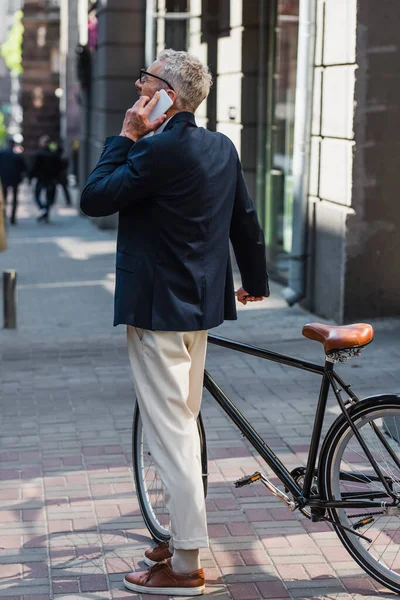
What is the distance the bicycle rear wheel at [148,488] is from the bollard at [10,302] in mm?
5177

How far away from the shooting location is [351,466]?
4207mm

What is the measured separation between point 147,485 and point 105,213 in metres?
1.31

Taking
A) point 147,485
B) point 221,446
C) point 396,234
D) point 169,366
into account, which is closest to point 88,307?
point 396,234

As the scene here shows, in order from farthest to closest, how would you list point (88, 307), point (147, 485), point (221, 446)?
point (88, 307) < point (221, 446) < point (147, 485)

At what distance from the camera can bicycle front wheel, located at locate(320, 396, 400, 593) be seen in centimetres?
390

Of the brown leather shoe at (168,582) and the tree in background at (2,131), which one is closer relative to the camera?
the brown leather shoe at (168,582)

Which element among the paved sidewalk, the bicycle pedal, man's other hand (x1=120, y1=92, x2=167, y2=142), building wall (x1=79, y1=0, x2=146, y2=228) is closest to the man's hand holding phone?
man's other hand (x1=120, y1=92, x2=167, y2=142)

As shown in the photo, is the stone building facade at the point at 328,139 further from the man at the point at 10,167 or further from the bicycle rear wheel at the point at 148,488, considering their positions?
the man at the point at 10,167

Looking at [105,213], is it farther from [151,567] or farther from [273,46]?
[273,46]

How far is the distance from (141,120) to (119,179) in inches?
8.9

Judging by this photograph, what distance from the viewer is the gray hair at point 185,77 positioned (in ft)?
12.5

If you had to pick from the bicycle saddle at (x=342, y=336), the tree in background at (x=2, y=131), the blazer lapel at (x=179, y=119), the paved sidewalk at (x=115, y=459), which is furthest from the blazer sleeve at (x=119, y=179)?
the tree in background at (x=2, y=131)

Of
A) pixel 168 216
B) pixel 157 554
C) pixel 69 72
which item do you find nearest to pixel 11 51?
pixel 69 72

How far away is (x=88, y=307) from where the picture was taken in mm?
11016
